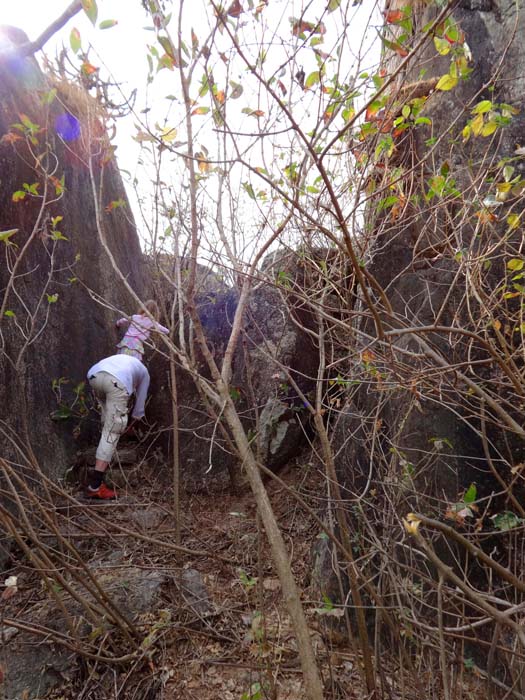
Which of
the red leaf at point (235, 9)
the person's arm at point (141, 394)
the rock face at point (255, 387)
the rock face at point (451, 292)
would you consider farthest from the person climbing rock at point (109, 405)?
the red leaf at point (235, 9)

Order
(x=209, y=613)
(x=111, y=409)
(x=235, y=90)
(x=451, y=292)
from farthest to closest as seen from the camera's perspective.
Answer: (x=111, y=409), (x=209, y=613), (x=451, y=292), (x=235, y=90)

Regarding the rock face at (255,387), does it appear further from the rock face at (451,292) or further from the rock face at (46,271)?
the rock face at (451,292)

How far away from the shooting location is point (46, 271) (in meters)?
4.44

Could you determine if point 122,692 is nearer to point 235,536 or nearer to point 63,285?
point 235,536

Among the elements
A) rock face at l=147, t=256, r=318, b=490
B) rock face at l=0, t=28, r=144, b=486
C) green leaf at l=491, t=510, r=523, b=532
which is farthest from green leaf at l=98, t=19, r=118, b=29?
rock face at l=147, t=256, r=318, b=490

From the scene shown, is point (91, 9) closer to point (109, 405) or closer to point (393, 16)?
point (393, 16)

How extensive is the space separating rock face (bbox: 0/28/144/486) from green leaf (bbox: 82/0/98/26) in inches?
68.5

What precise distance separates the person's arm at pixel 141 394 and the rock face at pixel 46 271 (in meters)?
0.56

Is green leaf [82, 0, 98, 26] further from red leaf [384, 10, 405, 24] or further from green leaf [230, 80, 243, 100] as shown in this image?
red leaf [384, 10, 405, 24]

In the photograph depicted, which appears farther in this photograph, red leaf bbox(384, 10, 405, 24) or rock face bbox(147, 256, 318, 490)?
rock face bbox(147, 256, 318, 490)

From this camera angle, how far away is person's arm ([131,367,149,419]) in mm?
4434

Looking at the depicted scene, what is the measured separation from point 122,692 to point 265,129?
113 inches

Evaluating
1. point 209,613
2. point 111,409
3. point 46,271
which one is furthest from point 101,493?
point 46,271

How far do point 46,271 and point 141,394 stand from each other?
1.49 metres
